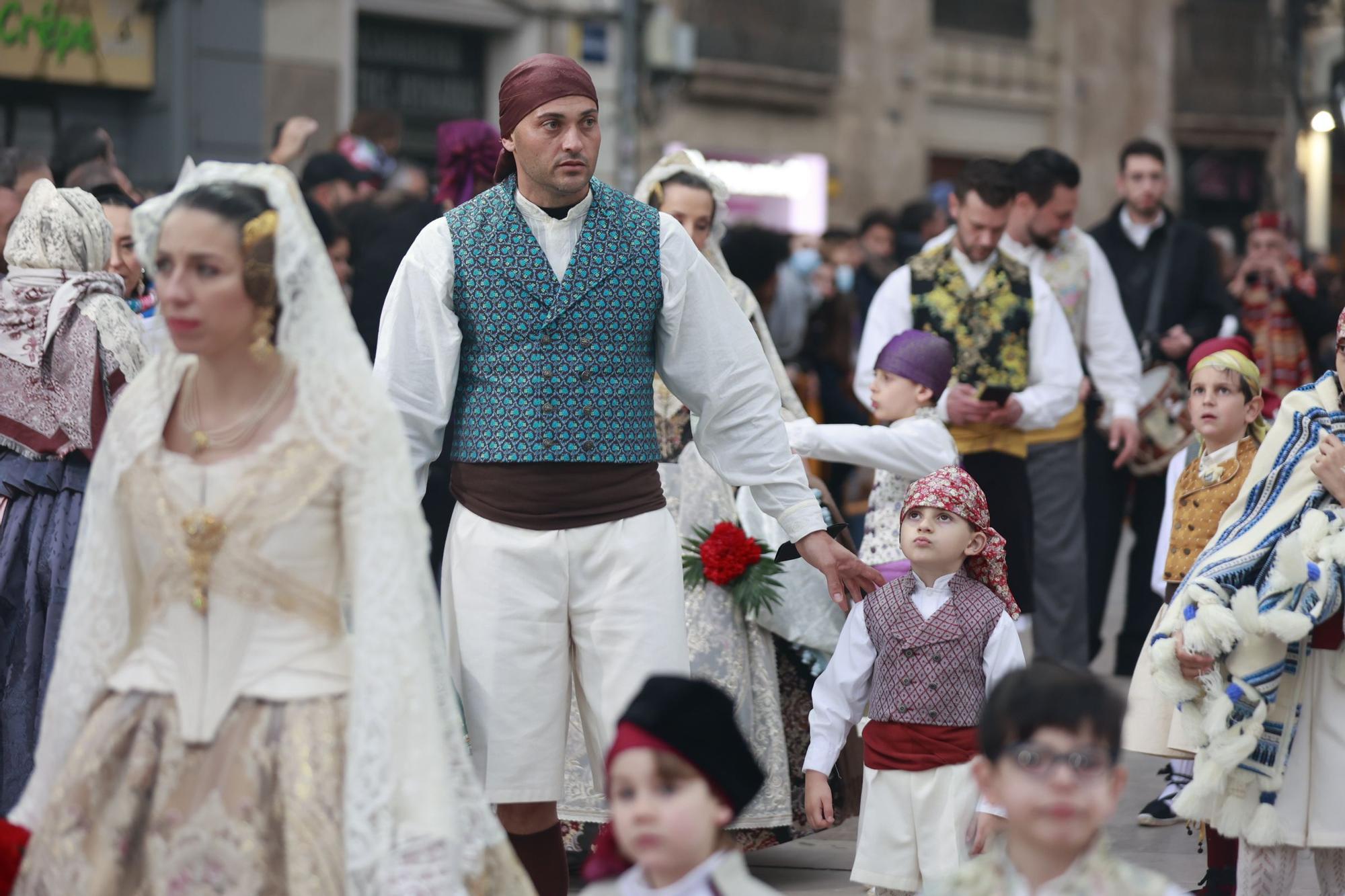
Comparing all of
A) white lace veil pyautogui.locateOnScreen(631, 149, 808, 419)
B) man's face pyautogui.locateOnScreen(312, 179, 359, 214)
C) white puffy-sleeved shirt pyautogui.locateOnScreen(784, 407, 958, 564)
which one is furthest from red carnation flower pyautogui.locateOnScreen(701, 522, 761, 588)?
man's face pyautogui.locateOnScreen(312, 179, 359, 214)

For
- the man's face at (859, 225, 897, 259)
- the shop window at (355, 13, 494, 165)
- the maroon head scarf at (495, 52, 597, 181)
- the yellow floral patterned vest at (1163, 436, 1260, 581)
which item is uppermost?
the shop window at (355, 13, 494, 165)

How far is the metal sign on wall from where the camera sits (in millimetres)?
13406

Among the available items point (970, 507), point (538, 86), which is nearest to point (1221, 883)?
point (970, 507)

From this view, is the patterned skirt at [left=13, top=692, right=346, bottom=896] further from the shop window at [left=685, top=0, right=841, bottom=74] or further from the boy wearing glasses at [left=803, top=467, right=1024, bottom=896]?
the shop window at [left=685, top=0, right=841, bottom=74]

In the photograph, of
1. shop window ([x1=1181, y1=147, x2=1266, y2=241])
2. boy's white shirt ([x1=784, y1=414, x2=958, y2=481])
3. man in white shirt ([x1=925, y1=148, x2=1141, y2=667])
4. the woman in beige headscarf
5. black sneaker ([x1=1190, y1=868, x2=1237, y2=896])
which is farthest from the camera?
shop window ([x1=1181, y1=147, x2=1266, y2=241])

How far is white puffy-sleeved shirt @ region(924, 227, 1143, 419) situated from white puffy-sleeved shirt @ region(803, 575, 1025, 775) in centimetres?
311

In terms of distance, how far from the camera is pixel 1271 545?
5043mm

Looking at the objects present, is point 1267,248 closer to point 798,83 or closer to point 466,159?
point 466,159

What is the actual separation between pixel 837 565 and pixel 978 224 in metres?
2.81

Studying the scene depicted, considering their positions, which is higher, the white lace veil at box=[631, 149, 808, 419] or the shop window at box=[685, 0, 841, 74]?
the shop window at box=[685, 0, 841, 74]

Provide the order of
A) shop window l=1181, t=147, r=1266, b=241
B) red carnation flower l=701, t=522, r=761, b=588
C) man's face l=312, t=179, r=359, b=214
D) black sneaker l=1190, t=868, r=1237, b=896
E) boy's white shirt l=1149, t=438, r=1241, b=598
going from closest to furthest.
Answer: black sneaker l=1190, t=868, r=1237, b=896 → red carnation flower l=701, t=522, r=761, b=588 → boy's white shirt l=1149, t=438, r=1241, b=598 → man's face l=312, t=179, r=359, b=214 → shop window l=1181, t=147, r=1266, b=241

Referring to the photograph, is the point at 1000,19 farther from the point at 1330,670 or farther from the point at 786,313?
the point at 1330,670

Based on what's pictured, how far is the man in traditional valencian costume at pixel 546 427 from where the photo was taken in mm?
4566

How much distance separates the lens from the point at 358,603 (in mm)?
3488
